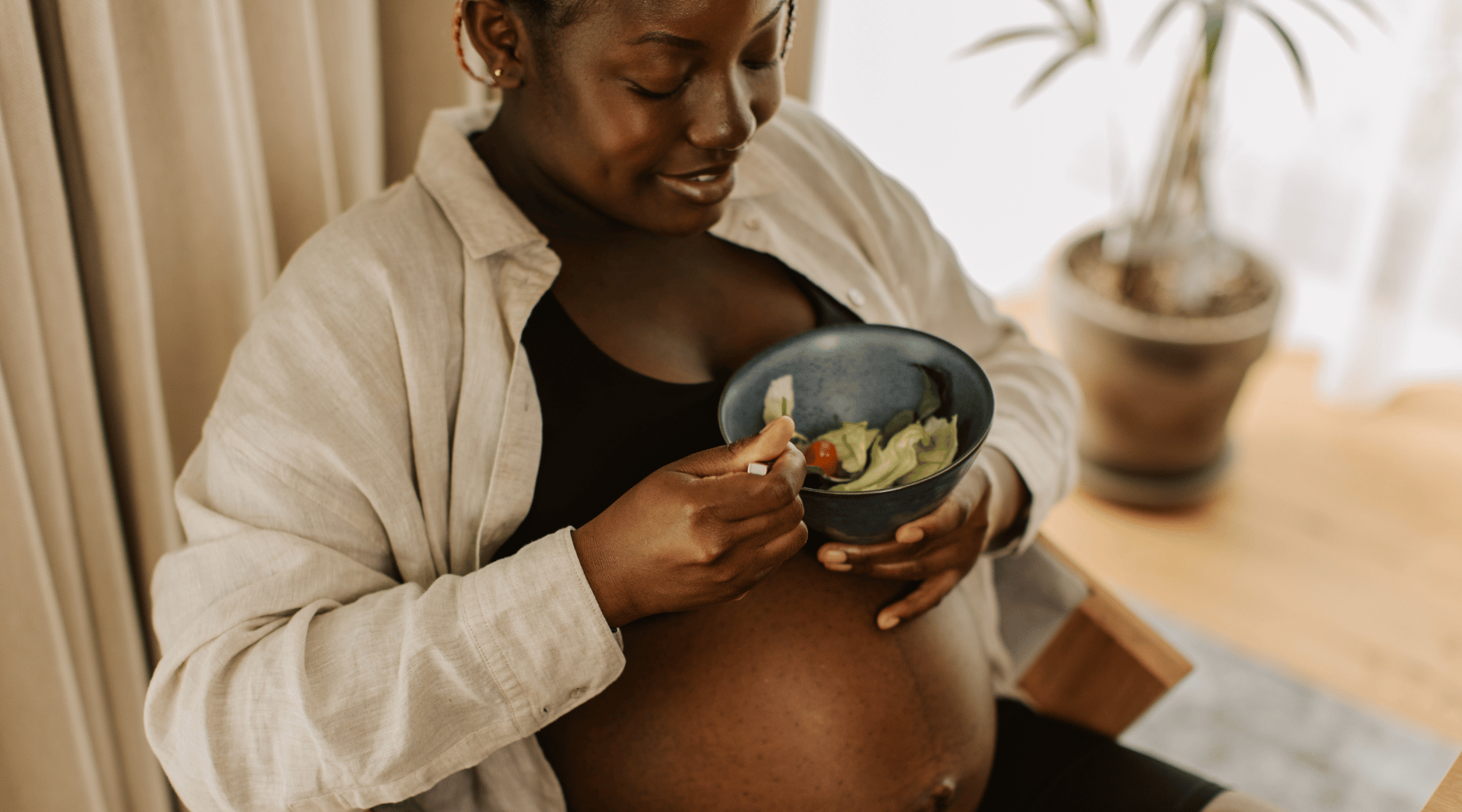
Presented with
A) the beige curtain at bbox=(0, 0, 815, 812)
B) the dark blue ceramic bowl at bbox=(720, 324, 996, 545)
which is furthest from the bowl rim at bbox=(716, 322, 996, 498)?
the beige curtain at bbox=(0, 0, 815, 812)

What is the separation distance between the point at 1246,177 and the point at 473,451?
2466mm

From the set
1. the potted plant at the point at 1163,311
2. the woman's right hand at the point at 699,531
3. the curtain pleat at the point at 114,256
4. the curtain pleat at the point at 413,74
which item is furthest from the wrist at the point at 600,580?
the potted plant at the point at 1163,311

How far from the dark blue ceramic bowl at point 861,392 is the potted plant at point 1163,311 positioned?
1.14m

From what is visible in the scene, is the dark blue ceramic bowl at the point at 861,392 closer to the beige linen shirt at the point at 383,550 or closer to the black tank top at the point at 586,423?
the black tank top at the point at 586,423

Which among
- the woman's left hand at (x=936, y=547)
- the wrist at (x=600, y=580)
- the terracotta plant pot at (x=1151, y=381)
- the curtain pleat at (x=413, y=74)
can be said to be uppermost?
the curtain pleat at (x=413, y=74)

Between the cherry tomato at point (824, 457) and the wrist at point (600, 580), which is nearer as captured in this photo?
the wrist at point (600, 580)

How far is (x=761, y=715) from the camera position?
39.3 inches

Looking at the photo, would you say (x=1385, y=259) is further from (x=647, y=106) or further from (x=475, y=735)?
(x=475, y=735)

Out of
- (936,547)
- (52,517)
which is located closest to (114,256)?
(52,517)

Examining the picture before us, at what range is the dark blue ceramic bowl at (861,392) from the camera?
3.07 ft

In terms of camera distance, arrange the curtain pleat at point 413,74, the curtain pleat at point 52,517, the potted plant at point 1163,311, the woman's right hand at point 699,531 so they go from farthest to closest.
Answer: the potted plant at point 1163,311, the curtain pleat at point 413,74, the curtain pleat at point 52,517, the woman's right hand at point 699,531

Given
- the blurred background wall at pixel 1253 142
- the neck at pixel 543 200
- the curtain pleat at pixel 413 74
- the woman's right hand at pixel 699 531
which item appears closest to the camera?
the woman's right hand at pixel 699 531

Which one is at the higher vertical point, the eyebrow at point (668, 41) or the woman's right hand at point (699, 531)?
the eyebrow at point (668, 41)

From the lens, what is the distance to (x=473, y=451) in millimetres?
1001
